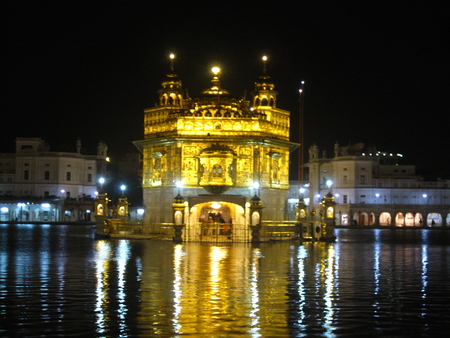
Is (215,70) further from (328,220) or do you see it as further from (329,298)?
(329,298)

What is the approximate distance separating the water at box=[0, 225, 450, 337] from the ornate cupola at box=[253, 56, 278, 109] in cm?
2779

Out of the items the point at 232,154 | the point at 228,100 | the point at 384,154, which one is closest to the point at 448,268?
the point at 232,154

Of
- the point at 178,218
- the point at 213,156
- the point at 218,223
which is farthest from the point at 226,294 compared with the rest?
the point at 213,156

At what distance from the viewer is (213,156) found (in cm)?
4841

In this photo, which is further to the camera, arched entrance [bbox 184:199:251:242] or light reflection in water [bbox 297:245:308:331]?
arched entrance [bbox 184:199:251:242]

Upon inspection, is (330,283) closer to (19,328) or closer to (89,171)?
(19,328)

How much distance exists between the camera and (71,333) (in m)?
12.4

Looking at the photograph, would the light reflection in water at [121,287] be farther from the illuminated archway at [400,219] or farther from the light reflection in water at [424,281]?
the illuminated archway at [400,219]

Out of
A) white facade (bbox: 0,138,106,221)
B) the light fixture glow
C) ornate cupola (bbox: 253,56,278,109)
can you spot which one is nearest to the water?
the light fixture glow

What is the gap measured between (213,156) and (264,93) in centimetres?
801

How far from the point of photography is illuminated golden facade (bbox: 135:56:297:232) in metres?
49.3

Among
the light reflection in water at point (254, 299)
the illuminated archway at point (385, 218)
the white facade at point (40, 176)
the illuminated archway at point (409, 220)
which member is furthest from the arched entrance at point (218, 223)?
the illuminated archway at point (385, 218)

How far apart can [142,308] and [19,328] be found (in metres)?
2.86

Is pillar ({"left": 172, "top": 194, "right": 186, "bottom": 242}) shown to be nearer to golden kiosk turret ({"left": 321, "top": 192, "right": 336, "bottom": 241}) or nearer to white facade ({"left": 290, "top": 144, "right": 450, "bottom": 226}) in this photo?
golden kiosk turret ({"left": 321, "top": 192, "right": 336, "bottom": 241})
